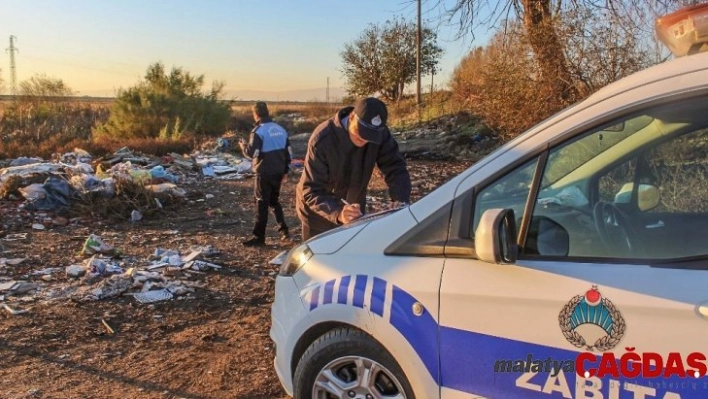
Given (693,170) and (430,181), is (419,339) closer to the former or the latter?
(693,170)

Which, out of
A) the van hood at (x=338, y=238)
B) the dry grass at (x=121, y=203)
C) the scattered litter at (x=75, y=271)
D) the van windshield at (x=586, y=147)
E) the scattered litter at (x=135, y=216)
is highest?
the van windshield at (x=586, y=147)

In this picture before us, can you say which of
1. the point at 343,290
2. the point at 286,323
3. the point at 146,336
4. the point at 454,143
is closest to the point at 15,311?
the point at 146,336

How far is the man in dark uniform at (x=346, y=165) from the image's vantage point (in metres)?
3.87

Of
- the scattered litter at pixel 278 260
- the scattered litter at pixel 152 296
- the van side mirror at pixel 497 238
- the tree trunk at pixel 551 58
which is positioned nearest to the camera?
the van side mirror at pixel 497 238

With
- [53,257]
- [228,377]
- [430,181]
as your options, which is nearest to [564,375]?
[228,377]

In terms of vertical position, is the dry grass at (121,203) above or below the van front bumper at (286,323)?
below

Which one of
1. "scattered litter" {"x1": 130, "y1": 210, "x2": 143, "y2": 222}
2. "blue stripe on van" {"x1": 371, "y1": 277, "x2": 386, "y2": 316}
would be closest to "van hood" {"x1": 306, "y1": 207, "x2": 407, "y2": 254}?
"blue stripe on van" {"x1": 371, "y1": 277, "x2": 386, "y2": 316}

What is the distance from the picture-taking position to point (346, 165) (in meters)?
4.25

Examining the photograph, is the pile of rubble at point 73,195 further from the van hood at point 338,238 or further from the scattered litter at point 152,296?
the van hood at point 338,238

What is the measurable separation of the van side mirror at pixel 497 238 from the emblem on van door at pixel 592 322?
27cm

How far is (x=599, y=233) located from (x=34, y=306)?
553 centimetres

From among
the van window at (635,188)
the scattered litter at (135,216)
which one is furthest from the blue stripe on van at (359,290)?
the scattered litter at (135,216)

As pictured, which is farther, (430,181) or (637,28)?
(430,181)

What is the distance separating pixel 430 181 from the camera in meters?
12.9
